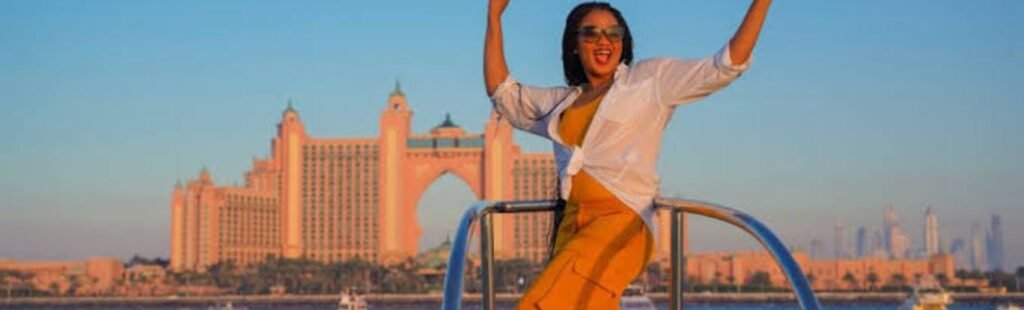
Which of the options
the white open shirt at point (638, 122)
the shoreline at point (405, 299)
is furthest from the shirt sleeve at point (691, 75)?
the shoreline at point (405, 299)

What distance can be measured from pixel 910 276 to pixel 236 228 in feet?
107

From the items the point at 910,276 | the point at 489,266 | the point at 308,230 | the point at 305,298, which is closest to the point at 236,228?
the point at 308,230

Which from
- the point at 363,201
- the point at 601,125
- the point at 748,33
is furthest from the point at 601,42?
the point at 363,201

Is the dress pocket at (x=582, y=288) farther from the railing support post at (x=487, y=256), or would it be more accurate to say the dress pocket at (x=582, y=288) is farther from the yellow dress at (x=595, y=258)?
the railing support post at (x=487, y=256)

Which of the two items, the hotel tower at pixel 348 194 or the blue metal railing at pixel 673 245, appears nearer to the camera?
the blue metal railing at pixel 673 245

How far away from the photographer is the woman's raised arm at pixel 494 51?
2623mm

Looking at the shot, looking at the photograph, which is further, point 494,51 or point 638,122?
point 494,51

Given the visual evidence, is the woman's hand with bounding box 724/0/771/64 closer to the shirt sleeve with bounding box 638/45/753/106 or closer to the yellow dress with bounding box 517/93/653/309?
the shirt sleeve with bounding box 638/45/753/106

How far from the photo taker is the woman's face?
2.54 m

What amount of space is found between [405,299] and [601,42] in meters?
78.9

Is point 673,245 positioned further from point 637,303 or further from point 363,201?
point 363,201

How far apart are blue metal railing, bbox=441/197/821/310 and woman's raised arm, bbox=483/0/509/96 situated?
18 centimetres

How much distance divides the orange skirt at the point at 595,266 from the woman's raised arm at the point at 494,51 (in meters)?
0.36

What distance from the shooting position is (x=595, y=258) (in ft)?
7.59
